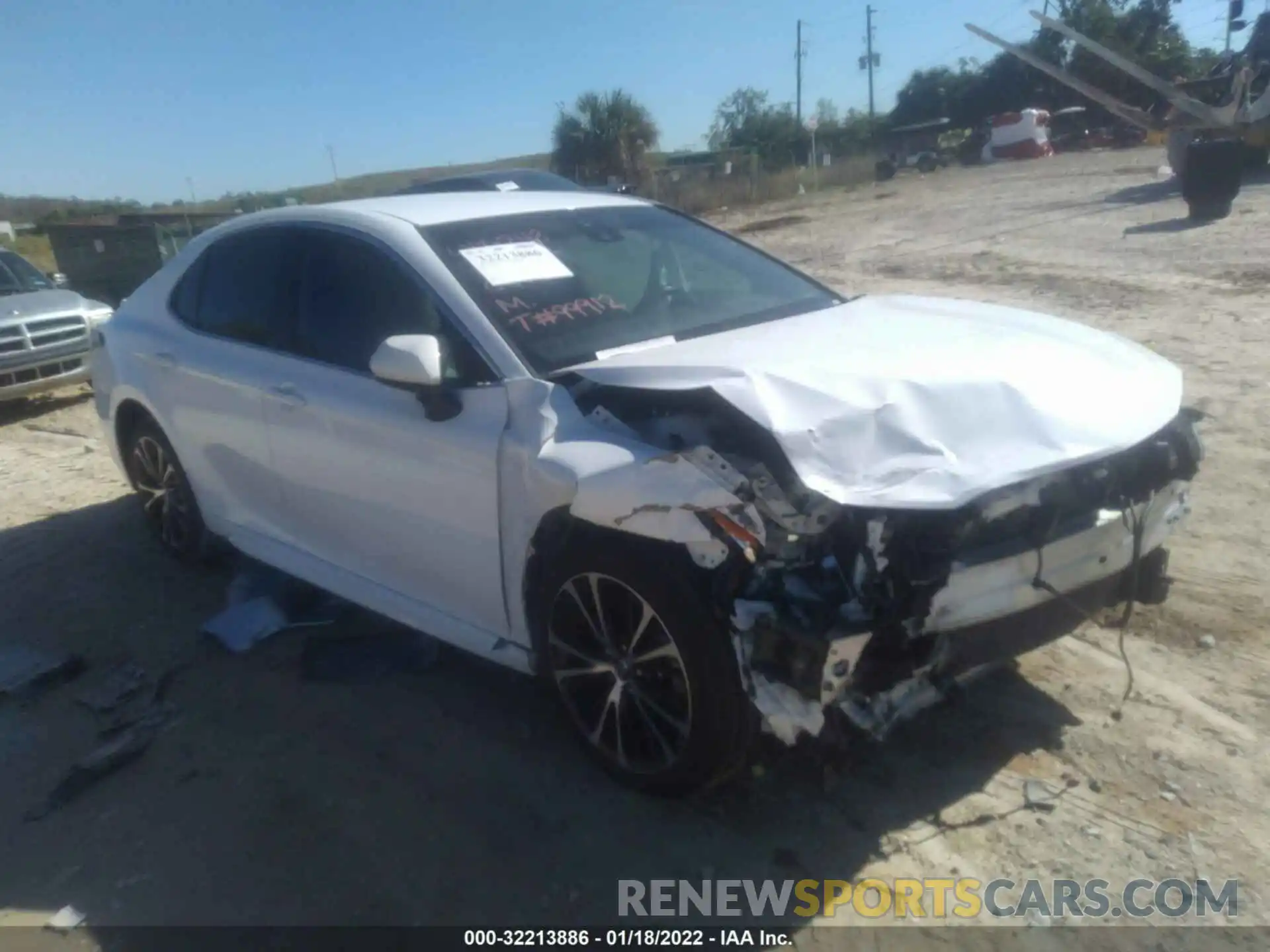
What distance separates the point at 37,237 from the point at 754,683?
49.4 meters

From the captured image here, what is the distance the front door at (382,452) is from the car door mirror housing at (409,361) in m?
0.16

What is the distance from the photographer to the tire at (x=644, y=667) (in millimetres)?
2803

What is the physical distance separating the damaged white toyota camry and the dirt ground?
1.09ft

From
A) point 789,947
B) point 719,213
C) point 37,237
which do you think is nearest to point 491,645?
point 789,947

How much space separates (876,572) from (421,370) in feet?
4.98

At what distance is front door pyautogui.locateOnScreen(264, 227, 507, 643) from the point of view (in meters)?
3.33

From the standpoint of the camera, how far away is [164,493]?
17.3 ft

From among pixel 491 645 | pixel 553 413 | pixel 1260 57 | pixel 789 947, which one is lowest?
pixel 789 947

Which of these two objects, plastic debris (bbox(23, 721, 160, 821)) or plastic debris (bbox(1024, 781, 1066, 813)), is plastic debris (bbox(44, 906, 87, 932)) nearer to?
plastic debris (bbox(23, 721, 160, 821))

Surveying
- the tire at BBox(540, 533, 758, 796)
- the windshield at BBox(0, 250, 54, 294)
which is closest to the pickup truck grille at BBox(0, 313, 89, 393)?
the windshield at BBox(0, 250, 54, 294)

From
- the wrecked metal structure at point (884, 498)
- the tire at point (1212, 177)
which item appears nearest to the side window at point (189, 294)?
the wrecked metal structure at point (884, 498)

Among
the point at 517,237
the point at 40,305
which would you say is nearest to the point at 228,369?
the point at 517,237

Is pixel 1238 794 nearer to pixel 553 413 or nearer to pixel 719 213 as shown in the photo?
pixel 553 413

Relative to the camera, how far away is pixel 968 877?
9.10 feet
